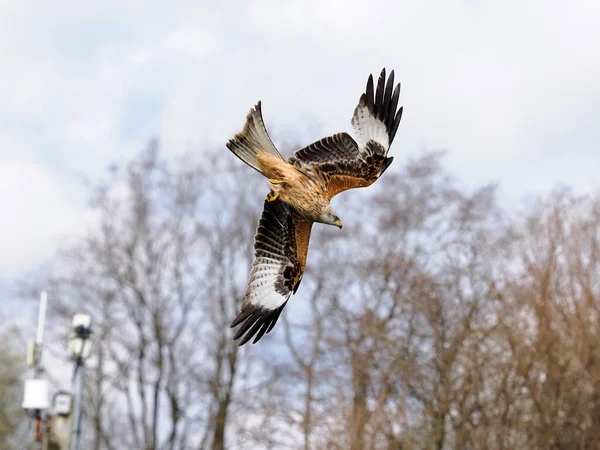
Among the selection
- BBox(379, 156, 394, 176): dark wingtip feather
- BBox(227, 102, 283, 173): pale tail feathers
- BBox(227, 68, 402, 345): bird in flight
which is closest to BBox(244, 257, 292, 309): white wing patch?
BBox(227, 68, 402, 345): bird in flight

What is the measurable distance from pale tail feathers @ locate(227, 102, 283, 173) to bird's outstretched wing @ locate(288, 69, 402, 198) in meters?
0.31

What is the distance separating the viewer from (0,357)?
128 feet

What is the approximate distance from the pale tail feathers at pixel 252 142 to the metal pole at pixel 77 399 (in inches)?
429

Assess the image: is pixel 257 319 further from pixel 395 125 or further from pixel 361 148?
pixel 395 125

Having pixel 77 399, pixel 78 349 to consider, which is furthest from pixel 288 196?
pixel 77 399

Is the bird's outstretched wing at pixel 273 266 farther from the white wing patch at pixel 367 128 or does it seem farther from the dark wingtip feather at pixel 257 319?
the white wing patch at pixel 367 128

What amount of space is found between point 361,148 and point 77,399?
10.6 m

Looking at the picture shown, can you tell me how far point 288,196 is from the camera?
24.1ft

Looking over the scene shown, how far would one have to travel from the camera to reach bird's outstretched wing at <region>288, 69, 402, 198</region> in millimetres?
8023

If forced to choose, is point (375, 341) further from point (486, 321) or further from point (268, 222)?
point (268, 222)

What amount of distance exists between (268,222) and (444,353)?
11861 millimetres

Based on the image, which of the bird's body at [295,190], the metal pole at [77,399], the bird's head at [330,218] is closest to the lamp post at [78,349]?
the metal pole at [77,399]

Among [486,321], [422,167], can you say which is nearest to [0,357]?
[422,167]

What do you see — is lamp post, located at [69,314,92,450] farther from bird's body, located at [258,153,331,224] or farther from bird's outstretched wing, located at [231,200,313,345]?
bird's body, located at [258,153,331,224]
